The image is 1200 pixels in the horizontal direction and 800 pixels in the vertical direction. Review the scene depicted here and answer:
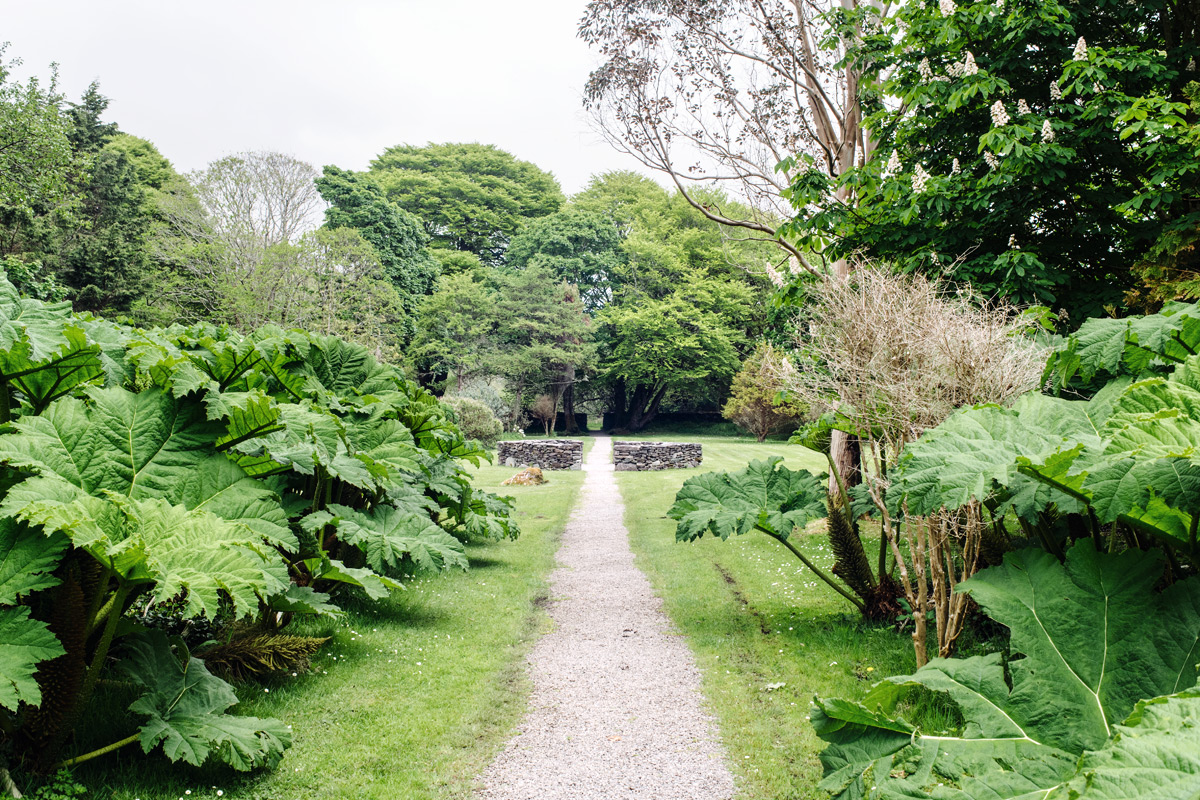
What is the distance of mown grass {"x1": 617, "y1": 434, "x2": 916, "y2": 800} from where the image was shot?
3482 mm

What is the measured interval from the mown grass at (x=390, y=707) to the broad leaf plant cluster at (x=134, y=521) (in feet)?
0.49

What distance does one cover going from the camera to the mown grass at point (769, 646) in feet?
11.4

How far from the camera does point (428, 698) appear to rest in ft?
13.6

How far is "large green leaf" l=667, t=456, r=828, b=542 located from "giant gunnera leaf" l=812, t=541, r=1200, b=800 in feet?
7.23

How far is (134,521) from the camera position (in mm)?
2461

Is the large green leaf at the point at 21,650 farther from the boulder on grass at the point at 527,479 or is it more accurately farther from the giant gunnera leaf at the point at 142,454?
the boulder on grass at the point at 527,479

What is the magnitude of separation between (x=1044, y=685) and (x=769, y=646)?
3113 mm

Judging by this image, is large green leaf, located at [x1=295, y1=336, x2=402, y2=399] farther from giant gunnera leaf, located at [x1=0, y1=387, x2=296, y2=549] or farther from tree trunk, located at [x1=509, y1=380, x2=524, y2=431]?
tree trunk, located at [x1=509, y1=380, x2=524, y2=431]

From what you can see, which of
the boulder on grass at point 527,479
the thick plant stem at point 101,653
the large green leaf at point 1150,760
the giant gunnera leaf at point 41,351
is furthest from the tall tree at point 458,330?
the large green leaf at point 1150,760

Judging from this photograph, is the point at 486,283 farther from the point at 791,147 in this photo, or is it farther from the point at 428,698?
the point at 428,698

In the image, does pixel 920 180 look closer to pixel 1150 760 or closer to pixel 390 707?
pixel 1150 760

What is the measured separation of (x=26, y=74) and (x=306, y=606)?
23573mm

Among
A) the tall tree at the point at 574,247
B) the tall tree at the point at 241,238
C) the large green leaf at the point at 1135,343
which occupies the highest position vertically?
the tall tree at the point at 574,247

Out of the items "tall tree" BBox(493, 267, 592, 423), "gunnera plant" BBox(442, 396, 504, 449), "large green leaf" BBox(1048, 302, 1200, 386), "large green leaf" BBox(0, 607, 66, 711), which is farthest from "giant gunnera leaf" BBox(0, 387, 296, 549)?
"tall tree" BBox(493, 267, 592, 423)
